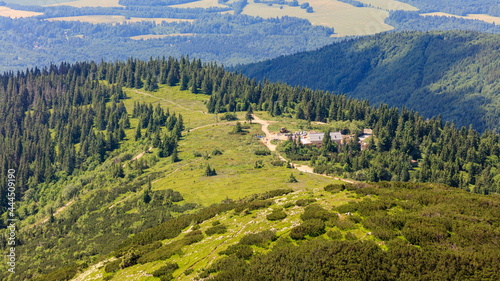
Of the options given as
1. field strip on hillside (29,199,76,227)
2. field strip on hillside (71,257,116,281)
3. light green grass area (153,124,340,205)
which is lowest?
field strip on hillside (29,199,76,227)

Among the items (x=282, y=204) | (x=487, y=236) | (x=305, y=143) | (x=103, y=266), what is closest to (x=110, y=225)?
(x=103, y=266)

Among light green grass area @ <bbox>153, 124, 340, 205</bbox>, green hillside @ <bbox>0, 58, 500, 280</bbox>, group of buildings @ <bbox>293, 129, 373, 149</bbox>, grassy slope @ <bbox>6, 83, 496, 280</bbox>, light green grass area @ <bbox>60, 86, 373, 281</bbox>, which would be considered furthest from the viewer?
group of buildings @ <bbox>293, 129, 373, 149</bbox>

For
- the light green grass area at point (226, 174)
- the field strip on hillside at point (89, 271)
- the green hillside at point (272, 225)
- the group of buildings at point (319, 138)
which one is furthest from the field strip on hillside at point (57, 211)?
the field strip on hillside at point (89, 271)

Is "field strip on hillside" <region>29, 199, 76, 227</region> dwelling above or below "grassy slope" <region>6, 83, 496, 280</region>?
below

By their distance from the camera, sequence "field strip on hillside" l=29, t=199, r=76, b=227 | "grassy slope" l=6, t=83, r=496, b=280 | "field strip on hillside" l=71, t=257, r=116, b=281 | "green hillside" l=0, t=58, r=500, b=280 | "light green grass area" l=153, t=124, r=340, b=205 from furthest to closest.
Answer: "field strip on hillside" l=29, t=199, r=76, b=227, "light green grass area" l=153, t=124, r=340, b=205, "field strip on hillside" l=71, t=257, r=116, b=281, "grassy slope" l=6, t=83, r=496, b=280, "green hillside" l=0, t=58, r=500, b=280

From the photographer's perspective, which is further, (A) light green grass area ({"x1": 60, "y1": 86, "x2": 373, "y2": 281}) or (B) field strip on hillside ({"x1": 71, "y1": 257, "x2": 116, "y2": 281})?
(B) field strip on hillside ({"x1": 71, "y1": 257, "x2": 116, "y2": 281})

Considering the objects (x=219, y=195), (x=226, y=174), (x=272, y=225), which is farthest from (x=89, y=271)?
(x=226, y=174)

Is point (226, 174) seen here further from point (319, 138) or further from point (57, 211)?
point (57, 211)

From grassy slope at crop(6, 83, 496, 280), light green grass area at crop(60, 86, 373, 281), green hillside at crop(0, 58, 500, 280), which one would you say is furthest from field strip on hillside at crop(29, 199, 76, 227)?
light green grass area at crop(60, 86, 373, 281)

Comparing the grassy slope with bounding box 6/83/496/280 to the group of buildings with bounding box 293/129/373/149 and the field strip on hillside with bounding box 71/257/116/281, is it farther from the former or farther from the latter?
the group of buildings with bounding box 293/129/373/149

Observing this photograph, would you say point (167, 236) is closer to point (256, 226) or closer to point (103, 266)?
point (103, 266)

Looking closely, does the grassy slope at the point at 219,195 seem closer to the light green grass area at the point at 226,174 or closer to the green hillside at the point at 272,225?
the light green grass area at the point at 226,174
